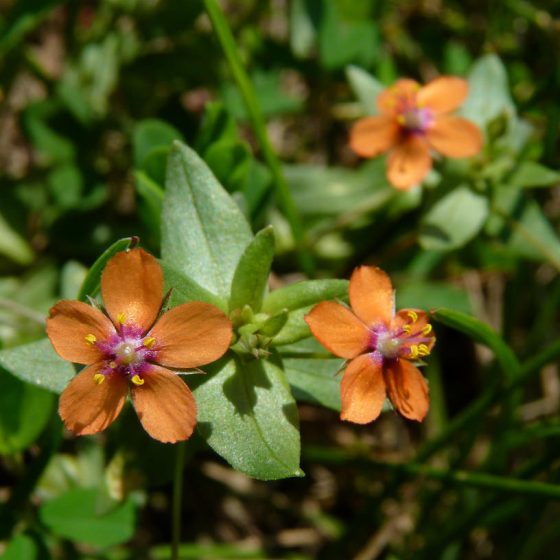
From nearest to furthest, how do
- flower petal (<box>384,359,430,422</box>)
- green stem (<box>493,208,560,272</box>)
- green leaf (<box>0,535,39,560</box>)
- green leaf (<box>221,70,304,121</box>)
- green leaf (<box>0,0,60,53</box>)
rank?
flower petal (<box>384,359,430,422</box>) < green leaf (<box>0,535,39,560</box>) < green leaf (<box>0,0,60,53</box>) < green stem (<box>493,208,560,272</box>) < green leaf (<box>221,70,304,121</box>)

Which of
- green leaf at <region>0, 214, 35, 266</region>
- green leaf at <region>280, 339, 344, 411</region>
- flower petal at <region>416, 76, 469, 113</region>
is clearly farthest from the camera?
green leaf at <region>0, 214, 35, 266</region>

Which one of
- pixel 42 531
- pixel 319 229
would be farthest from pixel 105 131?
pixel 42 531

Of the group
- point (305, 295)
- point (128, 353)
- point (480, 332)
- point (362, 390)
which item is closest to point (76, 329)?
point (128, 353)

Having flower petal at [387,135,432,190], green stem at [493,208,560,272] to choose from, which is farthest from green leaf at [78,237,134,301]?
green stem at [493,208,560,272]

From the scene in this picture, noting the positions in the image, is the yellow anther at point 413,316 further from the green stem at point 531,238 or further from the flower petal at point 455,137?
the green stem at point 531,238

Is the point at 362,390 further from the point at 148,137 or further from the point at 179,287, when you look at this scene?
the point at 148,137

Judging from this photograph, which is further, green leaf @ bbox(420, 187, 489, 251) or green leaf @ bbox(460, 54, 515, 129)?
green leaf @ bbox(460, 54, 515, 129)

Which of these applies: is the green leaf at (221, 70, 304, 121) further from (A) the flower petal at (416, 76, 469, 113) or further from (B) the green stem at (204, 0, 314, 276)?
(A) the flower petal at (416, 76, 469, 113)

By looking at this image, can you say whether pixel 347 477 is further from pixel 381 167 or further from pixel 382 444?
pixel 381 167
